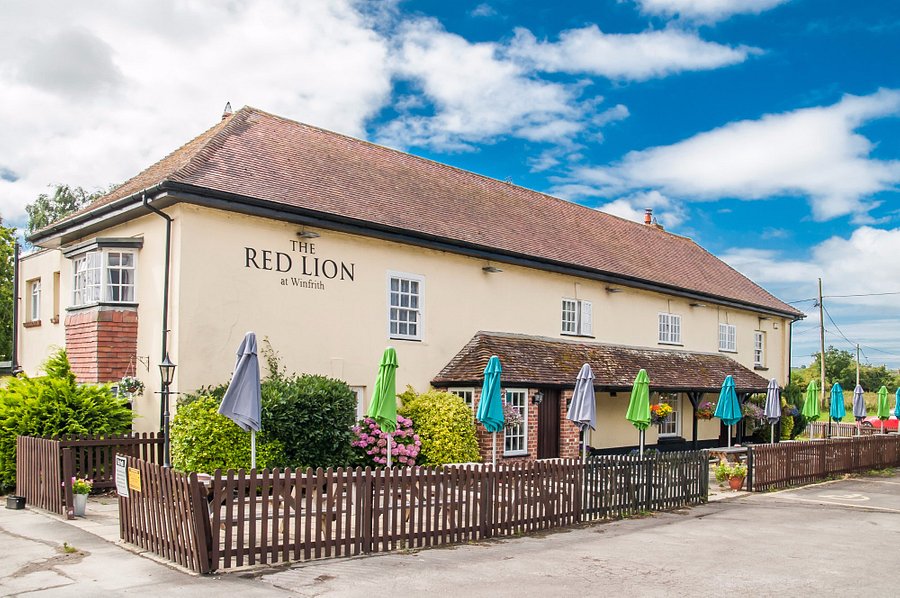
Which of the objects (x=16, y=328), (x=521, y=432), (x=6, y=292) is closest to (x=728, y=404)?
(x=521, y=432)

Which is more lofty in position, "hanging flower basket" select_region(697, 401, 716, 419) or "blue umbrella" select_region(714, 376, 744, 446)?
"blue umbrella" select_region(714, 376, 744, 446)

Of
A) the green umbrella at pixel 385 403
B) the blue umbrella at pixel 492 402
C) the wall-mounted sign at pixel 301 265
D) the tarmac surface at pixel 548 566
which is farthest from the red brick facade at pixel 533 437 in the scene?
the tarmac surface at pixel 548 566

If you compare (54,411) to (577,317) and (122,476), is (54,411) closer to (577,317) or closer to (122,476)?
(122,476)

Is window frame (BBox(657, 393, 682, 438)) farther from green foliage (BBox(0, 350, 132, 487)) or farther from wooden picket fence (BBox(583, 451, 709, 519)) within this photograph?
green foliage (BBox(0, 350, 132, 487))

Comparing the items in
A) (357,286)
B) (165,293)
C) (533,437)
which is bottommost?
(533,437)

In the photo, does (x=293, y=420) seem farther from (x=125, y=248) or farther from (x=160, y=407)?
(x=125, y=248)

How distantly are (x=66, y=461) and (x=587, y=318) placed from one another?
14696mm

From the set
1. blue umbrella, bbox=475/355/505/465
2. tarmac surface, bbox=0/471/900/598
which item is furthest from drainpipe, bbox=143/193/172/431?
blue umbrella, bbox=475/355/505/465

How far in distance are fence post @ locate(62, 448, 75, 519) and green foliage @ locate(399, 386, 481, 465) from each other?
6886 mm

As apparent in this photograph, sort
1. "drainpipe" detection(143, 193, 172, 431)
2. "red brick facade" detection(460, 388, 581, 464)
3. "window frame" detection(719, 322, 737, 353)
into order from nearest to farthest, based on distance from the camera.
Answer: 1. "drainpipe" detection(143, 193, 172, 431)
2. "red brick facade" detection(460, 388, 581, 464)
3. "window frame" detection(719, 322, 737, 353)

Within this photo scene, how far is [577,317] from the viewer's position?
74.0ft

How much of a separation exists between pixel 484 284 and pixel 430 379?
2.94 meters

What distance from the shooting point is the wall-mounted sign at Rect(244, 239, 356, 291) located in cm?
1527

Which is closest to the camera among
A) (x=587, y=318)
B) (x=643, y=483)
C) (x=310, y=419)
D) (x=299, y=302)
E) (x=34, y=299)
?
(x=643, y=483)
